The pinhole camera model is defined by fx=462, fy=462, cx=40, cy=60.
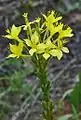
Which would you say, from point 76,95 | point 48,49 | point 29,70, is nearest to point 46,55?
point 48,49

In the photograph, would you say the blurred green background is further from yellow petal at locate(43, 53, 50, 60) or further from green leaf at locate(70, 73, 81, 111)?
yellow petal at locate(43, 53, 50, 60)

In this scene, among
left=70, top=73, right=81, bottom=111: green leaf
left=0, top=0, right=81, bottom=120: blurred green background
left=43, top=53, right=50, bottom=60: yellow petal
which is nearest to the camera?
left=43, top=53, right=50, bottom=60: yellow petal

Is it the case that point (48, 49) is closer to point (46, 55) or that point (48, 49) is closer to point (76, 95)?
point (46, 55)

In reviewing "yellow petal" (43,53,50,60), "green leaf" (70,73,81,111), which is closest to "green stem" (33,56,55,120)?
"yellow petal" (43,53,50,60)

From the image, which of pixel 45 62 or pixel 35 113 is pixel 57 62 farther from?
pixel 45 62

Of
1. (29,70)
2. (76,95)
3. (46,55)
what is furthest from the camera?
(29,70)

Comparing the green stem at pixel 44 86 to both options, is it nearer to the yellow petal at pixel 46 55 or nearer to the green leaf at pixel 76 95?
the yellow petal at pixel 46 55

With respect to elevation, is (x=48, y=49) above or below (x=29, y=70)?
below

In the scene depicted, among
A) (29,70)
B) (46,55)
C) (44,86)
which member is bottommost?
(44,86)

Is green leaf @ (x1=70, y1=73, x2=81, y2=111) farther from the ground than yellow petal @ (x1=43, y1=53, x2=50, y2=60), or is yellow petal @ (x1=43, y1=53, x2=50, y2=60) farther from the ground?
yellow petal @ (x1=43, y1=53, x2=50, y2=60)

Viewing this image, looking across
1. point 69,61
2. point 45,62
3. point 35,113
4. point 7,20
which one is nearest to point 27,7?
point 7,20

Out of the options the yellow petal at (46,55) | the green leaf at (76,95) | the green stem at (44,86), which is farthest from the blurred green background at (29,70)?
the yellow petal at (46,55)
